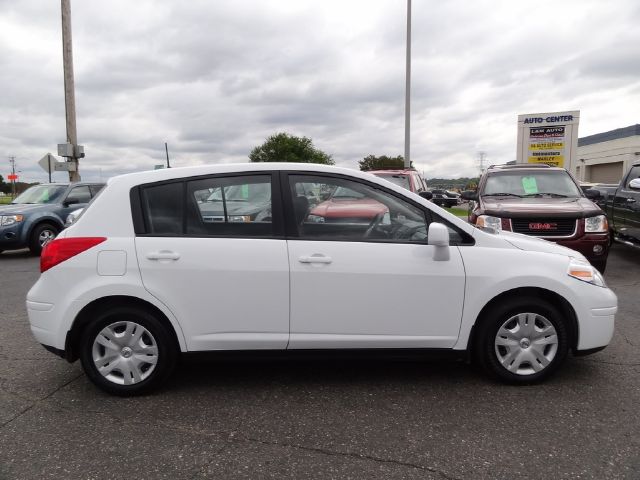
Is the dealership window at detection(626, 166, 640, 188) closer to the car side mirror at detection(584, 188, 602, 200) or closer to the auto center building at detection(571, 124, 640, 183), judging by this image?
the car side mirror at detection(584, 188, 602, 200)

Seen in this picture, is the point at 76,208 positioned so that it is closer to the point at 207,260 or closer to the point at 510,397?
the point at 207,260

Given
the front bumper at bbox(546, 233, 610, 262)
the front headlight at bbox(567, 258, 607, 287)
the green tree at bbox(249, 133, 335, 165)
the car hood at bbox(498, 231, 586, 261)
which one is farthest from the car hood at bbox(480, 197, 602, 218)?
the green tree at bbox(249, 133, 335, 165)

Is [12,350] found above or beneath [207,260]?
beneath

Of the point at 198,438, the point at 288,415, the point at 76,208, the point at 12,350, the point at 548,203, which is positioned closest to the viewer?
the point at 198,438

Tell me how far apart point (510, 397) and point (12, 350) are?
4147mm

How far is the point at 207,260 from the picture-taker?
341 centimetres

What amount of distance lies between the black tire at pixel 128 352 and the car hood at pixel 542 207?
16.9ft

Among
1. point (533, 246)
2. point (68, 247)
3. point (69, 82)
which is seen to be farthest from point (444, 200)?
point (69, 82)

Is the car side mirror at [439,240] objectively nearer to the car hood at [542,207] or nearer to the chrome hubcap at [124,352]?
the chrome hubcap at [124,352]

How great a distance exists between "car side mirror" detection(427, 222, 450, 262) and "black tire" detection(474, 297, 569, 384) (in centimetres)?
54

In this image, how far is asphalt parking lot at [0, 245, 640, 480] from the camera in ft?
8.70

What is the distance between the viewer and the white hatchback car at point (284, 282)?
11.2 ft

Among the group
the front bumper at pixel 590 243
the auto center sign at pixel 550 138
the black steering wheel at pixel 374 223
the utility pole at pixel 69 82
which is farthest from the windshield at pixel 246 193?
the auto center sign at pixel 550 138

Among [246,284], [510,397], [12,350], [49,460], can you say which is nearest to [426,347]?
[510,397]
